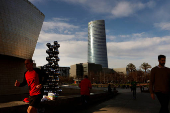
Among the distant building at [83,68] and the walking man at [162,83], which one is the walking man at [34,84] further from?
the distant building at [83,68]

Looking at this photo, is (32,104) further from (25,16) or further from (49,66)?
(25,16)

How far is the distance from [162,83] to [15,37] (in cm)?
2058

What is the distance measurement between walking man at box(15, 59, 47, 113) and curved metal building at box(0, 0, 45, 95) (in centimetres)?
1774

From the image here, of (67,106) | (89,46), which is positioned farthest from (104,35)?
(67,106)

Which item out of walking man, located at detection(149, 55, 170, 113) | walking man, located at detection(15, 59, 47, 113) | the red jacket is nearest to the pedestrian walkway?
the red jacket

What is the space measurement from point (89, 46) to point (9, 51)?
585 feet

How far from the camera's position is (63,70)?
152m

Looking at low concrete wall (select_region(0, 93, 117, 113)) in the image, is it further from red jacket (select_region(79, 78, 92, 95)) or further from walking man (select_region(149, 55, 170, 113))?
walking man (select_region(149, 55, 170, 113))

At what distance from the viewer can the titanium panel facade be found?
62.1 ft

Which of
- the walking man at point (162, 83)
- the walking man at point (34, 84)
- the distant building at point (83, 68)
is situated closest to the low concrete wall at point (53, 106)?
the walking man at point (34, 84)

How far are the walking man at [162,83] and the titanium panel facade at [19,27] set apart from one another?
19.1 metres

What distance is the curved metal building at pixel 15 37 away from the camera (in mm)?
19047

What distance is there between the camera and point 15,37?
20500 millimetres

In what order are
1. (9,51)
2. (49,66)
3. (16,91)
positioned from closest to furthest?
(49,66), (9,51), (16,91)
